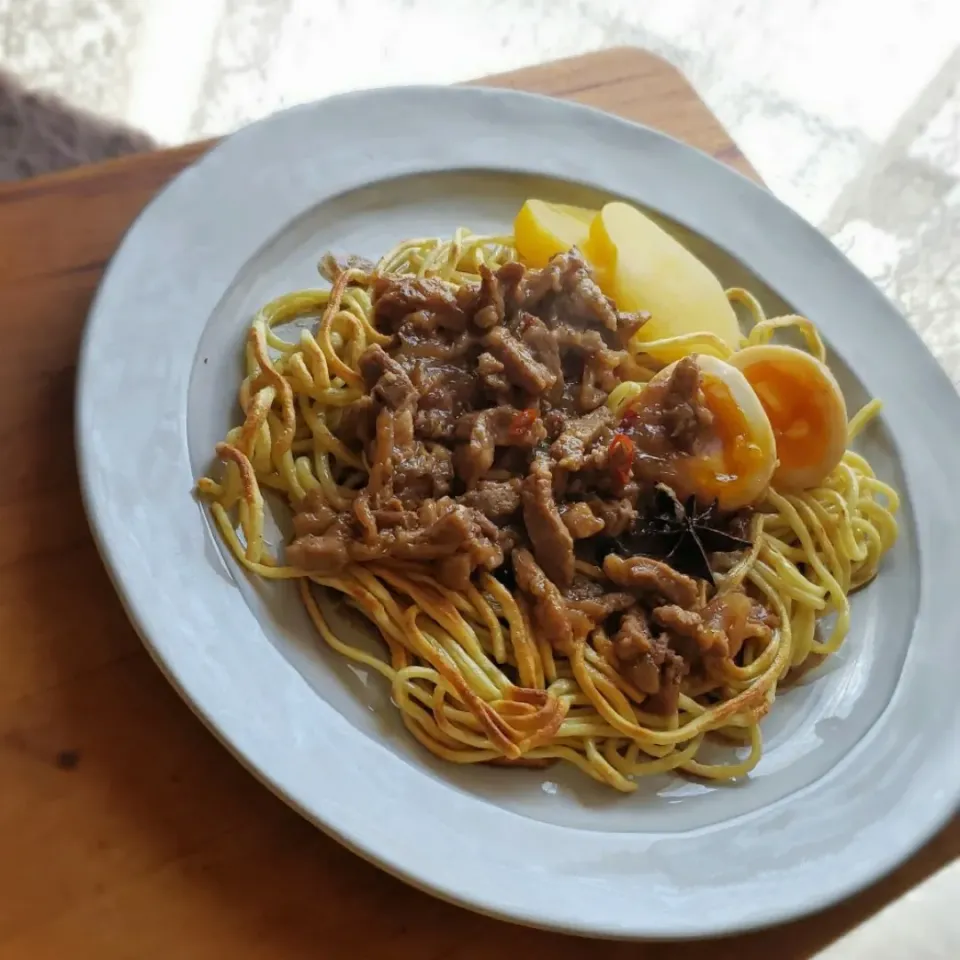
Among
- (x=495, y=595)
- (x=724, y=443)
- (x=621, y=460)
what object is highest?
(x=724, y=443)

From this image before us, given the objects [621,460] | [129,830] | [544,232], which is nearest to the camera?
[129,830]

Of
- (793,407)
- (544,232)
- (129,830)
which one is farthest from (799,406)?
(129,830)

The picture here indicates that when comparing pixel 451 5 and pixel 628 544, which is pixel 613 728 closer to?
pixel 628 544

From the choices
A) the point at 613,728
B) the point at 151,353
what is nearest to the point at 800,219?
the point at 613,728

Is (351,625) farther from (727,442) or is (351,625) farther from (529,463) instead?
(727,442)

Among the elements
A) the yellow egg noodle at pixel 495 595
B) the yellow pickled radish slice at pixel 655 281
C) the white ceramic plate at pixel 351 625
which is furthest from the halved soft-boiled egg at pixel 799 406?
the white ceramic plate at pixel 351 625
